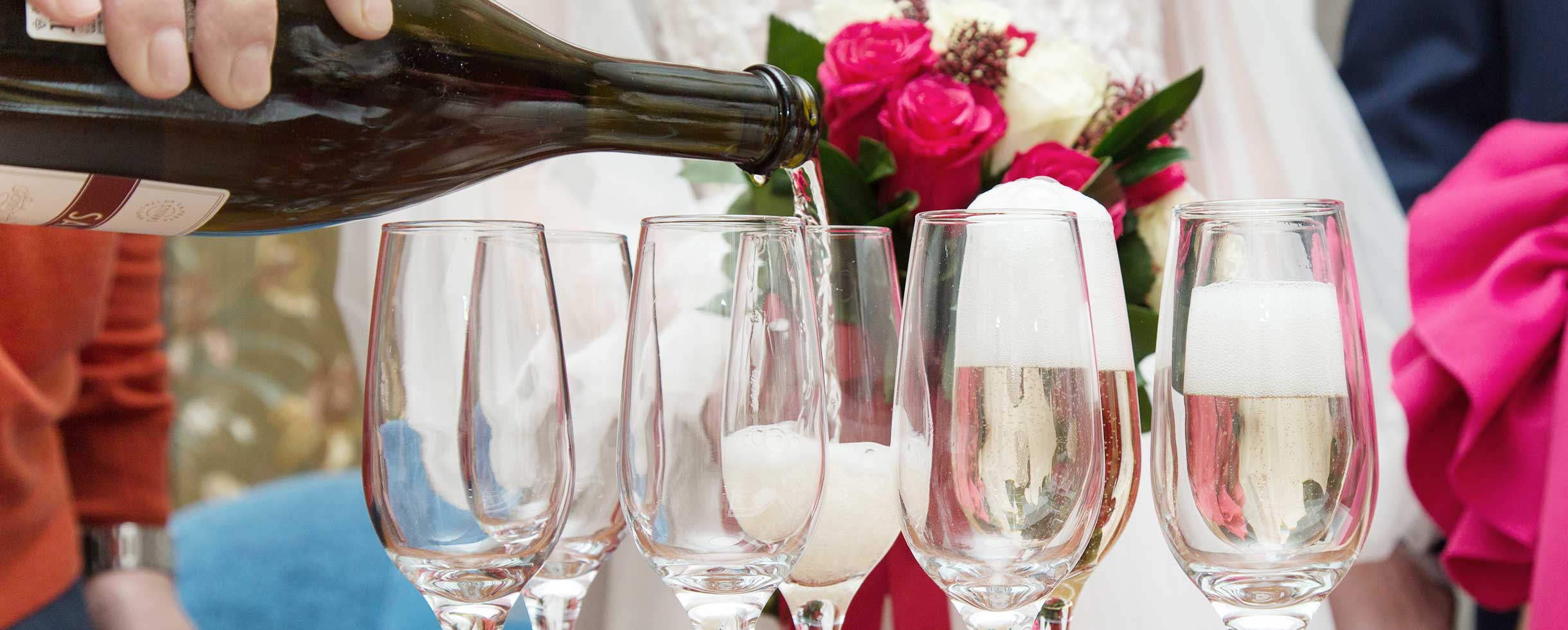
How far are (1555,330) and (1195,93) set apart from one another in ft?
1.80

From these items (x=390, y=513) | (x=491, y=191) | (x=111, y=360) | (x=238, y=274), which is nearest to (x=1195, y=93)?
(x=390, y=513)

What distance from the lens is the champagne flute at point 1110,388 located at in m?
0.54

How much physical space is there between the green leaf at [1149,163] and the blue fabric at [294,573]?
2.72ft

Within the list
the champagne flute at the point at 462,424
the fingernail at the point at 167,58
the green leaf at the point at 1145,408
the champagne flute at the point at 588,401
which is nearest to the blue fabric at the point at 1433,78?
the green leaf at the point at 1145,408

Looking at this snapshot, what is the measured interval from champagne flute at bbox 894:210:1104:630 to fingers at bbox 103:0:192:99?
310 mm

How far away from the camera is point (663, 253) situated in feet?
1.60

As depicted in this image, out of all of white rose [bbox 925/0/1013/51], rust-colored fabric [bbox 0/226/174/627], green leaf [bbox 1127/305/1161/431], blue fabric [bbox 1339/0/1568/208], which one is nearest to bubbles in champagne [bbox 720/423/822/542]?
green leaf [bbox 1127/305/1161/431]

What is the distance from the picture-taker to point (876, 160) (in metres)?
0.81

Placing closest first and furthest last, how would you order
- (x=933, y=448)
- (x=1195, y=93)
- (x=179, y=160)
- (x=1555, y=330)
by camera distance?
1. (x=933, y=448)
2. (x=179, y=160)
3. (x=1195, y=93)
4. (x=1555, y=330)

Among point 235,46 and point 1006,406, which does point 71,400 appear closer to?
point 235,46

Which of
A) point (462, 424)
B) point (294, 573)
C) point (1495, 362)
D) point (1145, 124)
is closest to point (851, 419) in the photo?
point (462, 424)

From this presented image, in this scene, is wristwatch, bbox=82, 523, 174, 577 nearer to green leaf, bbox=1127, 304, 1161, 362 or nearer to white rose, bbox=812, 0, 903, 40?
white rose, bbox=812, 0, 903, 40

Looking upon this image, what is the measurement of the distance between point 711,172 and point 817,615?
417 mm

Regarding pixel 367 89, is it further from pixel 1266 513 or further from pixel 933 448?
pixel 1266 513
